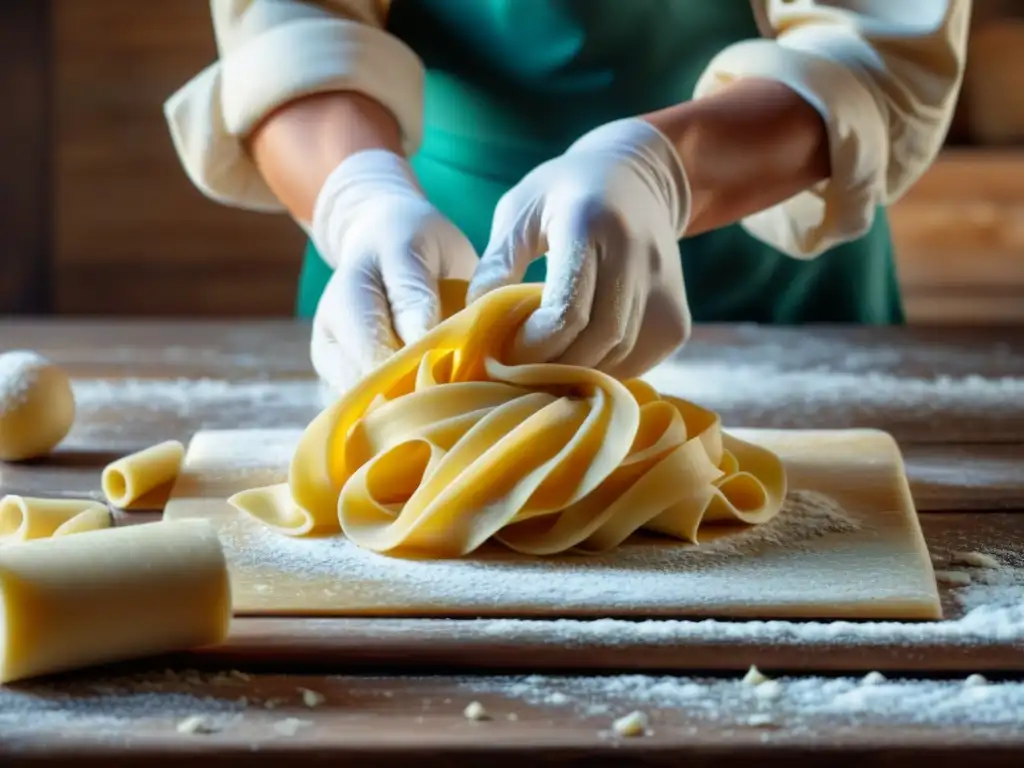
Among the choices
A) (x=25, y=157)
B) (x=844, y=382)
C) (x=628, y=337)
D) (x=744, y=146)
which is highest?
(x=744, y=146)

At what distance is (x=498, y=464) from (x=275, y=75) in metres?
0.75

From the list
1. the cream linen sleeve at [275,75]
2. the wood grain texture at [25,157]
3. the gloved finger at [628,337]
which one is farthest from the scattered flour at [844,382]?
the wood grain texture at [25,157]

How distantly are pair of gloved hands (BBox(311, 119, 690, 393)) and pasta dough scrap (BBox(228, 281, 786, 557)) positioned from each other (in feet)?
0.17

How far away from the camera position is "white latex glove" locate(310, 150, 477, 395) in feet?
4.27

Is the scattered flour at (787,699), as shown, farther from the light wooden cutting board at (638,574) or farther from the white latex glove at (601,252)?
the white latex glove at (601,252)

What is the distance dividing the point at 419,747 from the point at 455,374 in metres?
0.50

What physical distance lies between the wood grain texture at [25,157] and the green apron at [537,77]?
1975 mm

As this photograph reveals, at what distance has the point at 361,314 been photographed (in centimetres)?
130

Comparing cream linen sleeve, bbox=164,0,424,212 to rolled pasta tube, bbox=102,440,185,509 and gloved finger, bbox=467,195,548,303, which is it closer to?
gloved finger, bbox=467,195,548,303

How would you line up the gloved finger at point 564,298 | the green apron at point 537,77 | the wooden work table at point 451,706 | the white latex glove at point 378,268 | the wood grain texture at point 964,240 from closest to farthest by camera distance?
the wooden work table at point 451,706 < the gloved finger at point 564,298 < the white latex glove at point 378,268 < the green apron at point 537,77 < the wood grain texture at point 964,240

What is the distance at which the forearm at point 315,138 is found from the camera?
1.60 m

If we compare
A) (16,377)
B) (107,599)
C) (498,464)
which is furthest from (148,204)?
(107,599)

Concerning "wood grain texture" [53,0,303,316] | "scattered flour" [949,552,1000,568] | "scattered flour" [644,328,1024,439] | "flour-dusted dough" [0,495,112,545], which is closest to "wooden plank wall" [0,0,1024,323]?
"wood grain texture" [53,0,303,316]

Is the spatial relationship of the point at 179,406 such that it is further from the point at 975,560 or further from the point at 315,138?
the point at 975,560
